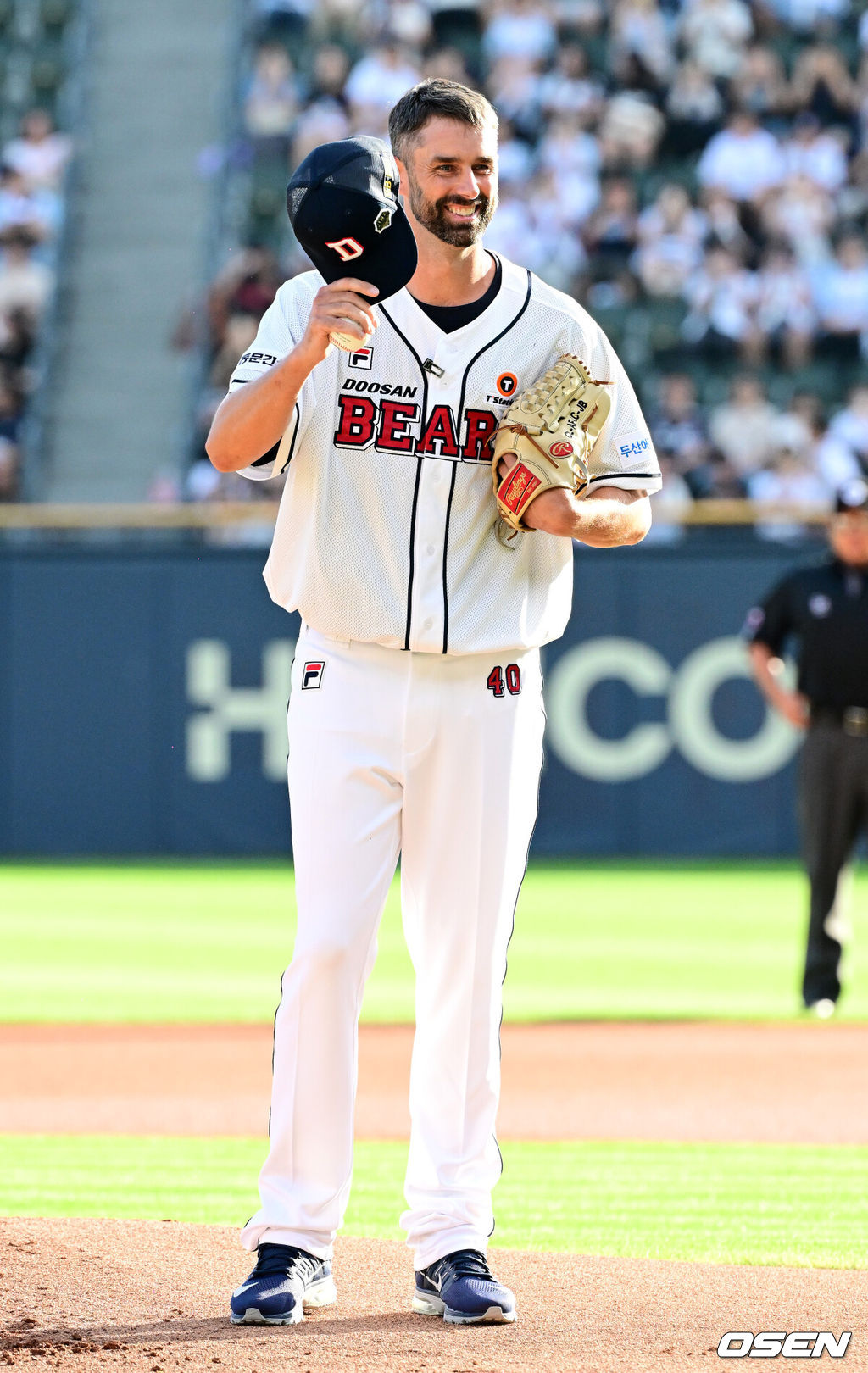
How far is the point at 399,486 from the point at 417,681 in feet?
1.29

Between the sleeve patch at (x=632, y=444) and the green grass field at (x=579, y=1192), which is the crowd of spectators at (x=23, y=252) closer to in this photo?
the green grass field at (x=579, y=1192)

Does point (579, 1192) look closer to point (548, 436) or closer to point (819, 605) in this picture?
point (548, 436)

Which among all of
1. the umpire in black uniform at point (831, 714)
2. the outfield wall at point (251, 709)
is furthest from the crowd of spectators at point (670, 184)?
the umpire in black uniform at point (831, 714)

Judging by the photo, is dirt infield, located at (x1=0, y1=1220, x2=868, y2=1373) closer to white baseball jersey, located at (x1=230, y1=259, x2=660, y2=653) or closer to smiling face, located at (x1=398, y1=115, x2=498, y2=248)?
white baseball jersey, located at (x1=230, y1=259, x2=660, y2=653)

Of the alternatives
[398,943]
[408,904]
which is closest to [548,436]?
[408,904]

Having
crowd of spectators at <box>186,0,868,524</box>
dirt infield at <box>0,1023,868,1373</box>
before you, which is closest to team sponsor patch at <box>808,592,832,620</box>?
dirt infield at <box>0,1023,868,1373</box>

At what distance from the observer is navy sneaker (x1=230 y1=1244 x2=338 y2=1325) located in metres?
3.85

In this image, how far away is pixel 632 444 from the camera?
4352 millimetres

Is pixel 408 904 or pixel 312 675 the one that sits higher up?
pixel 312 675

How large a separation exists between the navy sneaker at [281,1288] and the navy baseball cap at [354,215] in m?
→ 1.86

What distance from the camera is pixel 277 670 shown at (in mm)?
16094

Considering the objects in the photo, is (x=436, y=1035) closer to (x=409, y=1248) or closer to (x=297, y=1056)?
(x=297, y=1056)

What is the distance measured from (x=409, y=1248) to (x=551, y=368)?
2000mm

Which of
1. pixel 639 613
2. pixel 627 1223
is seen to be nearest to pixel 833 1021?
pixel 627 1223
